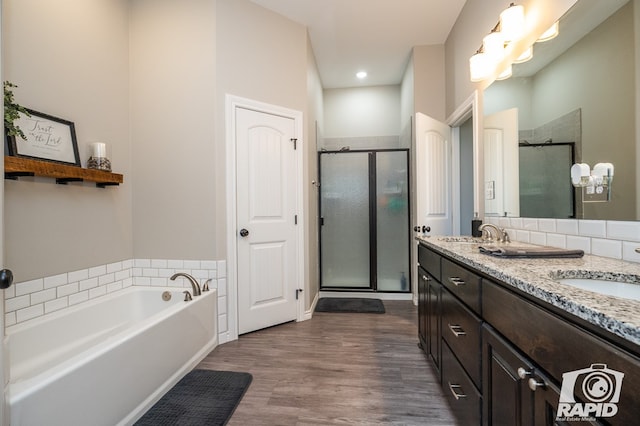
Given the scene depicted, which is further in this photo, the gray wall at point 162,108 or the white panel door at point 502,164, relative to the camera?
the gray wall at point 162,108

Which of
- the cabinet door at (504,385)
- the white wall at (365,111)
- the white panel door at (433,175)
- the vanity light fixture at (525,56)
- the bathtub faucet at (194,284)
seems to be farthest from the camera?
the white wall at (365,111)

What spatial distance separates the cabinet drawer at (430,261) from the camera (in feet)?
5.35

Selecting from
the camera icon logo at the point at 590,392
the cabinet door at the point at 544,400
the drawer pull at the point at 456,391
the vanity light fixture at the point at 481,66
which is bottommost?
the drawer pull at the point at 456,391

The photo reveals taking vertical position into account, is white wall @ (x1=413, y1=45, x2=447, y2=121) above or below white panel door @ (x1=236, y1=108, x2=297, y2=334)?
above

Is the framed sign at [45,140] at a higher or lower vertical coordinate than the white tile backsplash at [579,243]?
higher

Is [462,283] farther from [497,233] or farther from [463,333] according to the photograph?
[497,233]

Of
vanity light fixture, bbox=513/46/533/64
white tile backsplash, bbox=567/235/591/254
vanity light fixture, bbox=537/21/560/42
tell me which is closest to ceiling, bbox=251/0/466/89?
vanity light fixture, bbox=513/46/533/64

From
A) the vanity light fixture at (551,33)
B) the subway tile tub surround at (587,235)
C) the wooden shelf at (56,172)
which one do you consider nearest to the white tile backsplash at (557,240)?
the subway tile tub surround at (587,235)

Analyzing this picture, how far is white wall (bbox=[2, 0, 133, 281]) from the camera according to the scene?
1611 millimetres

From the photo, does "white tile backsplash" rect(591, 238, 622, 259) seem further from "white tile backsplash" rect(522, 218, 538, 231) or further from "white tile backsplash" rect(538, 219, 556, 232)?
"white tile backsplash" rect(522, 218, 538, 231)

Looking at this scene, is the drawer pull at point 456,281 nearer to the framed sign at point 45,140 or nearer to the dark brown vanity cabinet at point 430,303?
the dark brown vanity cabinet at point 430,303

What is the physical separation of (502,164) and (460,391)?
142cm

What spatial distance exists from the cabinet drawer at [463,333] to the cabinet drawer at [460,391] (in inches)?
1.8

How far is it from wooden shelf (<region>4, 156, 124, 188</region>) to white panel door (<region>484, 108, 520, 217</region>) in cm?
280
